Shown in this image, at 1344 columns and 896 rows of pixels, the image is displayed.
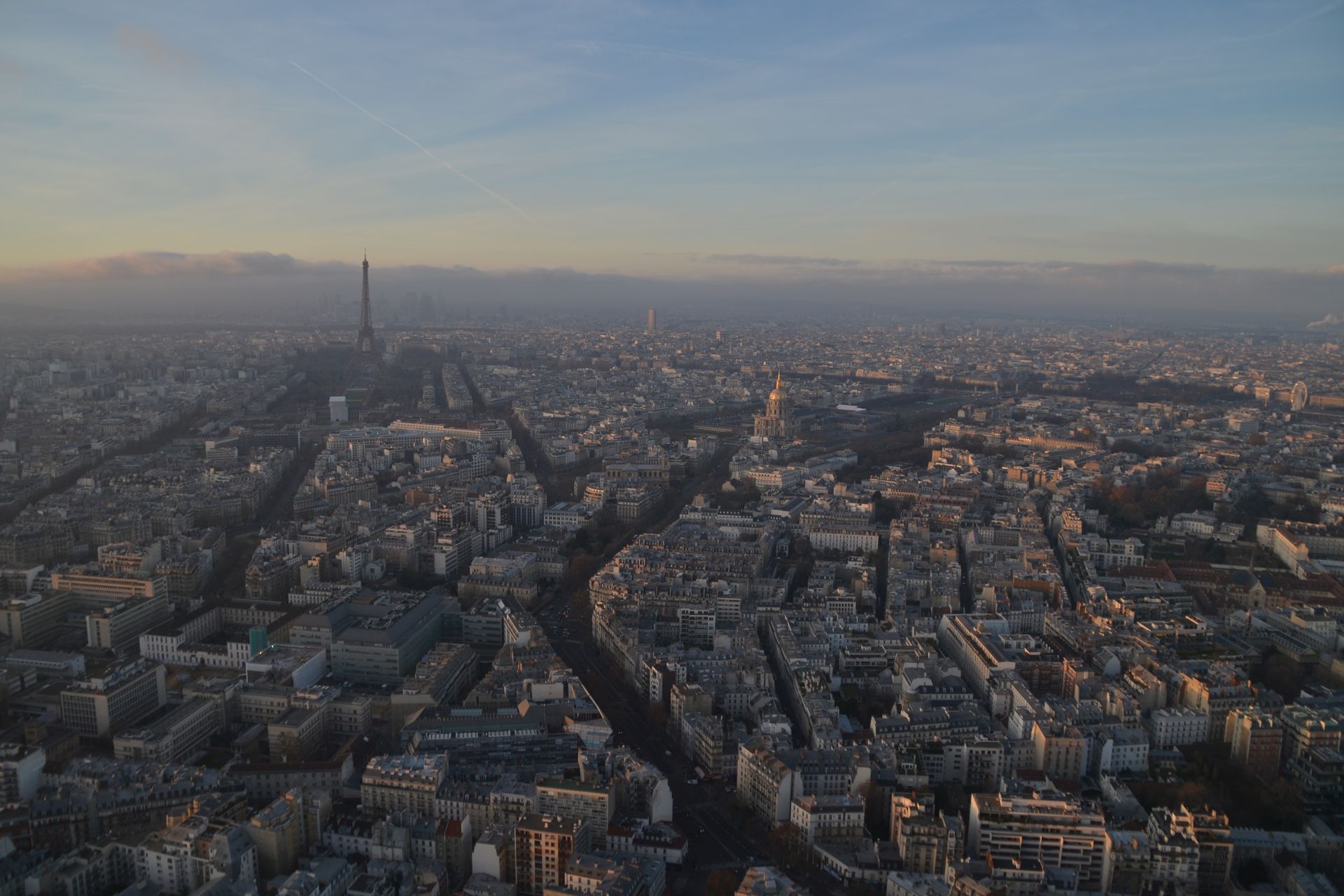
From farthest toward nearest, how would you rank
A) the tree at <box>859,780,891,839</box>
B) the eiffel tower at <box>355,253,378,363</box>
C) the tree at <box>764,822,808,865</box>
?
the eiffel tower at <box>355,253,378,363</box>, the tree at <box>859,780,891,839</box>, the tree at <box>764,822,808,865</box>

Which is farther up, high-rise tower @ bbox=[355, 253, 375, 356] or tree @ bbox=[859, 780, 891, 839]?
high-rise tower @ bbox=[355, 253, 375, 356]

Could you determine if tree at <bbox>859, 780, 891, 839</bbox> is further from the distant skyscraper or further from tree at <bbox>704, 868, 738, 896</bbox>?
the distant skyscraper

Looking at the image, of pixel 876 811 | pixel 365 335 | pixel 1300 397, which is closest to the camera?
pixel 876 811

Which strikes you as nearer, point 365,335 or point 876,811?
point 876,811

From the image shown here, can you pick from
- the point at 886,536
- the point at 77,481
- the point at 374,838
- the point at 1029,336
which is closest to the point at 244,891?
the point at 374,838

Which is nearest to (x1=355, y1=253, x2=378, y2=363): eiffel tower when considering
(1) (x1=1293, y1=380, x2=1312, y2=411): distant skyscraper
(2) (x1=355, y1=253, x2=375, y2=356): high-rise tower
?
(2) (x1=355, y1=253, x2=375, y2=356): high-rise tower

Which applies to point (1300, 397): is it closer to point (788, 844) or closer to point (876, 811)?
point (876, 811)

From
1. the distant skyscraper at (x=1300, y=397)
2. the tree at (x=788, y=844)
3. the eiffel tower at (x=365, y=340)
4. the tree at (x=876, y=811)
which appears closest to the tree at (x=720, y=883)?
the tree at (x=788, y=844)

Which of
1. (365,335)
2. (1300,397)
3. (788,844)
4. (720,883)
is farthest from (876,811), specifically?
(365,335)

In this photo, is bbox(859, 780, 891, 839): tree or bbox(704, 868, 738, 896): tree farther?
bbox(859, 780, 891, 839): tree

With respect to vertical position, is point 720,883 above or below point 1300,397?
below

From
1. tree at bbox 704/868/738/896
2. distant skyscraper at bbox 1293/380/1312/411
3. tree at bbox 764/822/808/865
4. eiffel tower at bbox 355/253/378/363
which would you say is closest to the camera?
tree at bbox 704/868/738/896

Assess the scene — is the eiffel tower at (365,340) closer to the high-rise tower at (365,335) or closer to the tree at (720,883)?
the high-rise tower at (365,335)
